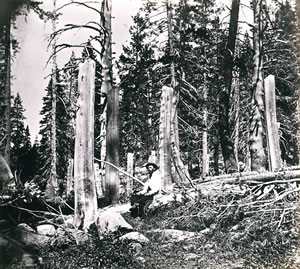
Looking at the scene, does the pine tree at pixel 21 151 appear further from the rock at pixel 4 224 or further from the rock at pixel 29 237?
the rock at pixel 29 237

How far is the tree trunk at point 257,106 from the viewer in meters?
9.48

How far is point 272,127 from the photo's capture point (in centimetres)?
773

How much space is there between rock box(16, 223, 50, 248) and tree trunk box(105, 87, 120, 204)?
3.10 metres

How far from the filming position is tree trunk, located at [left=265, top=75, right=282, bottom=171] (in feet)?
24.6

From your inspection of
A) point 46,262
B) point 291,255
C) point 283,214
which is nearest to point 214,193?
point 283,214

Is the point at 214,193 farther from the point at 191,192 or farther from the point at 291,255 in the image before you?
the point at 291,255

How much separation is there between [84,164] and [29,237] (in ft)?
4.59

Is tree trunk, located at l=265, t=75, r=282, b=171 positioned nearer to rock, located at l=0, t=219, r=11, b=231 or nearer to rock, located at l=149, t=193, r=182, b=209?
rock, located at l=149, t=193, r=182, b=209

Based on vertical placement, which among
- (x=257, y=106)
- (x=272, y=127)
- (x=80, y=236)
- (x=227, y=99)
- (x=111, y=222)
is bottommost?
(x=80, y=236)

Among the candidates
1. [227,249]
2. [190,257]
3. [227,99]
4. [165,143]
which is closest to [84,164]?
[190,257]

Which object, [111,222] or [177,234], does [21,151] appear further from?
[177,234]

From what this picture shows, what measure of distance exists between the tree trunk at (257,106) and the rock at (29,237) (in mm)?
5222

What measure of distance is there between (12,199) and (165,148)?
11.3 feet

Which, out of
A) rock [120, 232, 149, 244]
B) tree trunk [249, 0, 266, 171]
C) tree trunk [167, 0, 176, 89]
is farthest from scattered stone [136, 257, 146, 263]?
tree trunk [167, 0, 176, 89]
